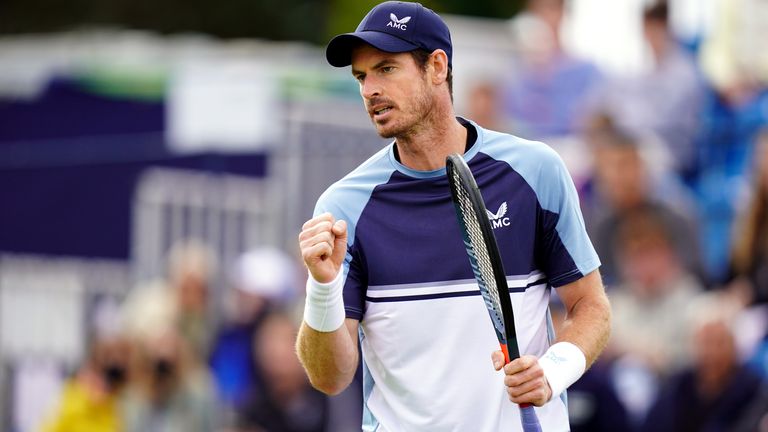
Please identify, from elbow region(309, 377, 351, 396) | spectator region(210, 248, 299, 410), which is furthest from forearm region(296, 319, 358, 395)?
spectator region(210, 248, 299, 410)

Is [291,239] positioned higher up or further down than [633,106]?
further down

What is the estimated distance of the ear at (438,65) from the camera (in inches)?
220

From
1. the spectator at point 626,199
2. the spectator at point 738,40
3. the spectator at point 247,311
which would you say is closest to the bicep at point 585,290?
the spectator at point 626,199

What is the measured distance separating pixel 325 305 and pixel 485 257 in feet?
1.95

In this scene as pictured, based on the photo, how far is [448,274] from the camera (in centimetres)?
550

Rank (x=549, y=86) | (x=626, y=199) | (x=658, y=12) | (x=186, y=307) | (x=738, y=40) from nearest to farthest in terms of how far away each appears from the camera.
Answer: (x=626, y=199) < (x=738, y=40) < (x=658, y=12) < (x=549, y=86) < (x=186, y=307)

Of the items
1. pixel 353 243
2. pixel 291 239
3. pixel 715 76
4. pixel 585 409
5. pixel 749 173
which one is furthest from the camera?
pixel 291 239

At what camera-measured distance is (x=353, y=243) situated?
221 inches

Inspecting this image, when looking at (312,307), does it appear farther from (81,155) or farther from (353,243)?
(81,155)

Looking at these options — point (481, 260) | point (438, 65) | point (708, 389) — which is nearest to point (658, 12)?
point (708, 389)

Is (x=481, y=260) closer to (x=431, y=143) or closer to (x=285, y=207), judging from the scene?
(x=431, y=143)

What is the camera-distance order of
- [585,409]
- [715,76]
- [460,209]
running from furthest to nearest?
[715,76] → [585,409] → [460,209]

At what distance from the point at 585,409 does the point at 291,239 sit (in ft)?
13.1

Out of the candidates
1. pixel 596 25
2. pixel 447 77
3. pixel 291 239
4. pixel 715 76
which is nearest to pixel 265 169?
pixel 291 239
